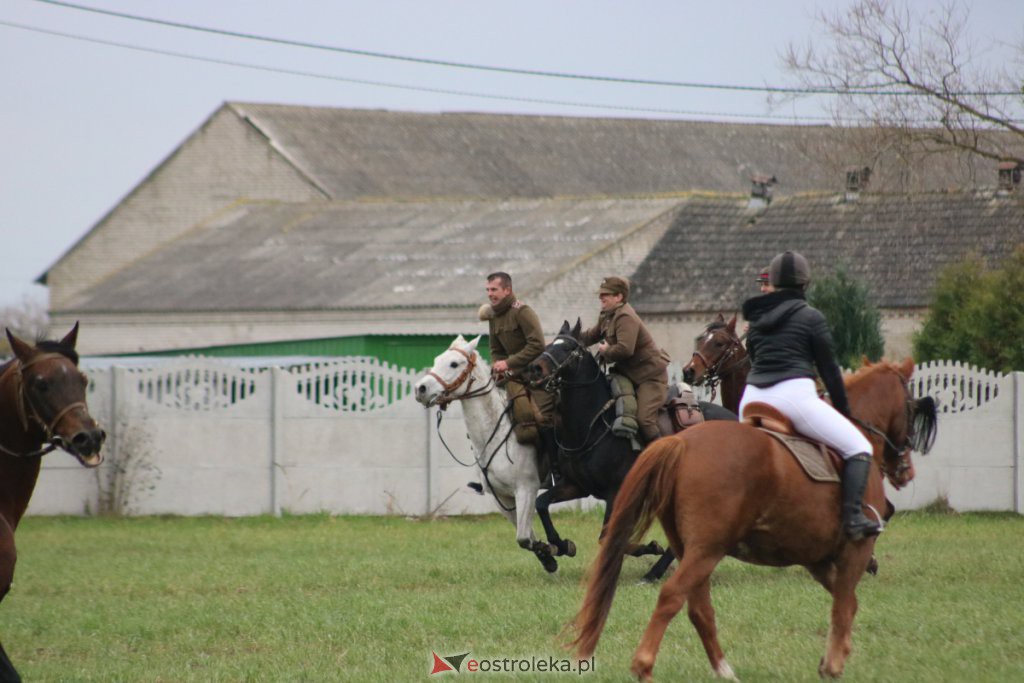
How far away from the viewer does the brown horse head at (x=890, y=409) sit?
1031 cm

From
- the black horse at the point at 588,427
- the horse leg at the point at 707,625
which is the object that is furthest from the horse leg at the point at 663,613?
the black horse at the point at 588,427

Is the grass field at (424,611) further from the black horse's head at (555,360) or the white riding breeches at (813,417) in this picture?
the black horse's head at (555,360)

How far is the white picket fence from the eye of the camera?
2091cm

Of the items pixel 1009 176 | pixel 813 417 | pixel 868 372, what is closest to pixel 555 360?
pixel 868 372

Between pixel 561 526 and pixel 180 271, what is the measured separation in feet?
76.3

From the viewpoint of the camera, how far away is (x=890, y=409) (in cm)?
1037

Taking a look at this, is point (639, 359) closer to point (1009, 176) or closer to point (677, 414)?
point (677, 414)

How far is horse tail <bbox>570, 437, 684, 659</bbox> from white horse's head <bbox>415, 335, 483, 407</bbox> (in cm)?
570

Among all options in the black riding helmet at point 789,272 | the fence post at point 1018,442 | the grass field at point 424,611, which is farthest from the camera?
the fence post at point 1018,442

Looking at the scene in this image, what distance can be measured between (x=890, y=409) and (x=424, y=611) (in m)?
3.80

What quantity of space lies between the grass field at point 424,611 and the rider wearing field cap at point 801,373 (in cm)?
114

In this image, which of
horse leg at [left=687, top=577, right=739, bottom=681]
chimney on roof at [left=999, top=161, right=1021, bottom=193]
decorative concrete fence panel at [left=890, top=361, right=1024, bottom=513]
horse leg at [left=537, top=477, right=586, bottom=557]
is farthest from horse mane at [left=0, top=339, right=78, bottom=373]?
chimney on roof at [left=999, top=161, right=1021, bottom=193]

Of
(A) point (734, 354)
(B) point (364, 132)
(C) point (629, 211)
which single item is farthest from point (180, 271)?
(A) point (734, 354)

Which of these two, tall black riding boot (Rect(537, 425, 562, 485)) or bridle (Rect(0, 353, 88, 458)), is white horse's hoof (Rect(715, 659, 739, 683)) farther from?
tall black riding boot (Rect(537, 425, 562, 485))
